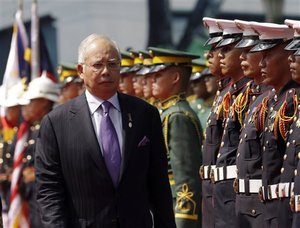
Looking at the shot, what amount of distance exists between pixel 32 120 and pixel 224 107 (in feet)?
13.5

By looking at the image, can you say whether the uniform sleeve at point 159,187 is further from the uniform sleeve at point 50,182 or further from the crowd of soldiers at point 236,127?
the crowd of soldiers at point 236,127

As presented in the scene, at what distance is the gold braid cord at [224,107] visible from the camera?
10.9 meters

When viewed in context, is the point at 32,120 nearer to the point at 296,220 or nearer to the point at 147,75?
the point at 147,75

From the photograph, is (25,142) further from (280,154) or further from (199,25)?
(199,25)

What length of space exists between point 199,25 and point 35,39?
5.84m

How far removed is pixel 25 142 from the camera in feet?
48.0

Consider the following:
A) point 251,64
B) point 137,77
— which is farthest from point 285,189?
point 137,77

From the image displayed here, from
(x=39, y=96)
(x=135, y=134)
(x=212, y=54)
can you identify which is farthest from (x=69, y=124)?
(x=39, y=96)

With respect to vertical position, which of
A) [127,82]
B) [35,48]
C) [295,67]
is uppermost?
[295,67]

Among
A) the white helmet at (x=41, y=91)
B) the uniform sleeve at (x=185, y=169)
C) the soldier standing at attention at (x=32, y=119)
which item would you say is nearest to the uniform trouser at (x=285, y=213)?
the uniform sleeve at (x=185, y=169)

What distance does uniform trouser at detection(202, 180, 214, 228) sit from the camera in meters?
11.0

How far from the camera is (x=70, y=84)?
54.5 ft

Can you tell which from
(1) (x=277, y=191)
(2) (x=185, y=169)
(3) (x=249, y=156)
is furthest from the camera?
(2) (x=185, y=169)

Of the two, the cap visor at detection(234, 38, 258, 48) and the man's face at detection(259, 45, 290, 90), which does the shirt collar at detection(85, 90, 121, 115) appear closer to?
the man's face at detection(259, 45, 290, 90)
